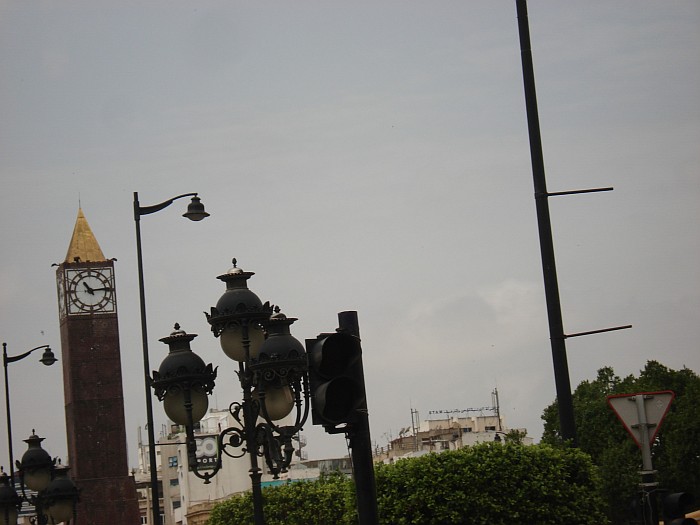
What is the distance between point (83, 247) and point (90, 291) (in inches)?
106

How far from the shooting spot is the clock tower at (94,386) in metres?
72.0

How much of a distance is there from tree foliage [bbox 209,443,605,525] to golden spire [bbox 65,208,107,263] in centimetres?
5623

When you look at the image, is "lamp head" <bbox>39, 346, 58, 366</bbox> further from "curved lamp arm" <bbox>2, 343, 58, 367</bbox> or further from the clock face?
the clock face

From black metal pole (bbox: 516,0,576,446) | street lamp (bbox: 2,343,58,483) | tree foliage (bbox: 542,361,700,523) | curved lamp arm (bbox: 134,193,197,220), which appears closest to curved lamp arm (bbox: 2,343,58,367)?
street lamp (bbox: 2,343,58,483)

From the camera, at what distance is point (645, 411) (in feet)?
33.2

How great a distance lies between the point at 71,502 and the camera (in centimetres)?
2272

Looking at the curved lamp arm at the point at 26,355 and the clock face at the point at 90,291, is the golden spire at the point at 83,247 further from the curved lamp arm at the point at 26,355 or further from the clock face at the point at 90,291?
the curved lamp arm at the point at 26,355

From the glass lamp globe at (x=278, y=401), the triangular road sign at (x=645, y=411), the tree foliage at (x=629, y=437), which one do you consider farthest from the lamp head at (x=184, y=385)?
the tree foliage at (x=629, y=437)

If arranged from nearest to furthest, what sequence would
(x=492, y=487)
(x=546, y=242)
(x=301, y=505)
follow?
(x=546, y=242) → (x=492, y=487) → (x=301, y=505)

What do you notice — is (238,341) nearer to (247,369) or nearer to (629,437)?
(247,369)

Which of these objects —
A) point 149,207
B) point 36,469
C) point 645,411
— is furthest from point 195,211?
point 645,411

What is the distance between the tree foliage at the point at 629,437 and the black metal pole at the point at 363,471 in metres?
51.1

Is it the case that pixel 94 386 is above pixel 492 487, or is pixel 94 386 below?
above

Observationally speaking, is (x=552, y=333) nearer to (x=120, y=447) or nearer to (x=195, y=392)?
(x=195, y=392)
